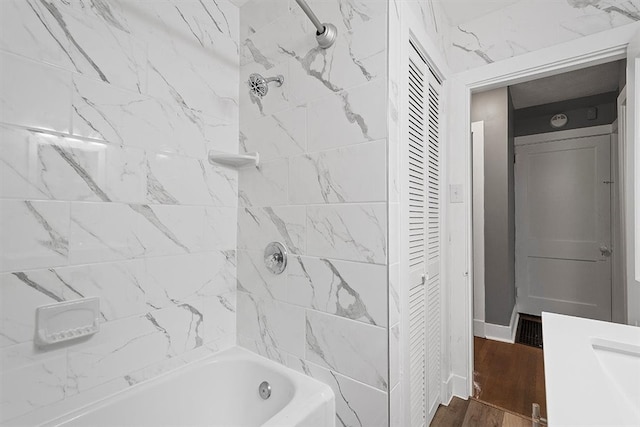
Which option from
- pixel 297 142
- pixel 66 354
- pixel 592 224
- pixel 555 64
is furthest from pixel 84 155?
pixel 592 224

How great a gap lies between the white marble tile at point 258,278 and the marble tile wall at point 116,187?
7cm

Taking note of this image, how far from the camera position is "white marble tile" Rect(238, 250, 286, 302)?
4.74 feet

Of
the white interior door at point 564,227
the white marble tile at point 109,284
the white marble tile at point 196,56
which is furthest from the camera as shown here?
the white interior door at point 564,227

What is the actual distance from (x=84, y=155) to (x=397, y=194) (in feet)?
3.98

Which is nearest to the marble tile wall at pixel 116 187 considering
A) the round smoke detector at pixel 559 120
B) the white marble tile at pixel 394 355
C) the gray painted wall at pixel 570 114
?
the white marble tile at pixel 394 355

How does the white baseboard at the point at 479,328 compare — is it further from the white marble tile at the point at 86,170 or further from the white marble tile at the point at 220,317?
the white marble tile at the point at 86,170

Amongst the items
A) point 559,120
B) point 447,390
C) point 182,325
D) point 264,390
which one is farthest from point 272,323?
point 559,120

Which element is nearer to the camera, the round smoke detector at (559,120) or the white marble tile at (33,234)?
the white marble tile at (33,234)

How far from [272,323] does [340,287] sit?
1.56ft

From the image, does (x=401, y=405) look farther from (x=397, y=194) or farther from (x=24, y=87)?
(x=24, y=87)

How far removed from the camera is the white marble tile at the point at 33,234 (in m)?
0.93

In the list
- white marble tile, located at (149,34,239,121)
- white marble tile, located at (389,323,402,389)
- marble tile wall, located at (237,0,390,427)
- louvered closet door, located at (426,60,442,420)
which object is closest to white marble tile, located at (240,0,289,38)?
marble tile wall, located at (237,0,390,427)

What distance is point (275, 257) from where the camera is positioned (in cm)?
144

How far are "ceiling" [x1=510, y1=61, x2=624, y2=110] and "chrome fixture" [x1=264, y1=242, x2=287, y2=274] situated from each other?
9.71ft
